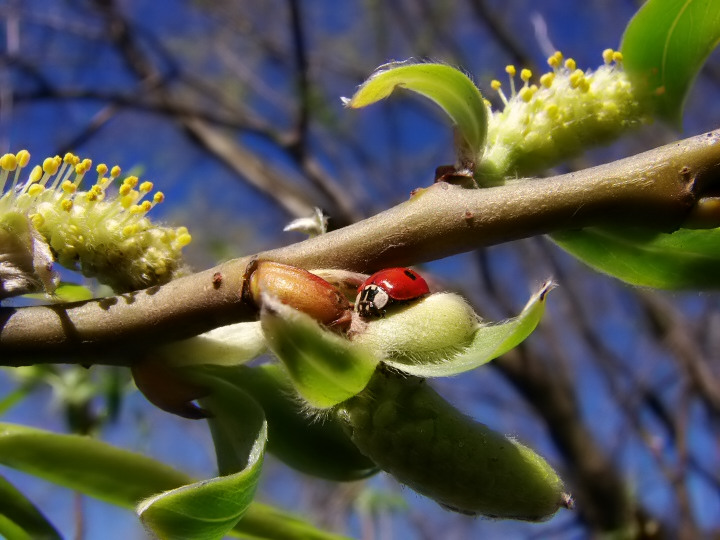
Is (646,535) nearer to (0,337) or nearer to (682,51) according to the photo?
(682,51)

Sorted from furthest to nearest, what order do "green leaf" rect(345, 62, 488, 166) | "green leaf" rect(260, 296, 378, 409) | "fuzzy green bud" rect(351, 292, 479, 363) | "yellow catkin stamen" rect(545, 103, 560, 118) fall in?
"yellow catkin stamen" rect(545, 103, 560, 118) → "green leaf" rect(345, 62, 488, 166) → "fuzzy green bud" rect(351, 292, 479, 363) → "green leaf" rect(260, 296, 378, 409)

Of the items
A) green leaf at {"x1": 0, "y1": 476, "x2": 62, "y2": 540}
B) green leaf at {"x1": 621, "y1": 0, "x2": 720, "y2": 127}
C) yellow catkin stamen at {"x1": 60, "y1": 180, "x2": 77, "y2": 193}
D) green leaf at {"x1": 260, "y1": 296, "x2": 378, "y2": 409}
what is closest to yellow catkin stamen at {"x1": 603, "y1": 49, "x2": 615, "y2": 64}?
green leaf at {"x1": 621, "y1": 0, "x2": 720, "y2": 127}

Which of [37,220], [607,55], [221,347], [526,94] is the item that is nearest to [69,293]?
[37,220]

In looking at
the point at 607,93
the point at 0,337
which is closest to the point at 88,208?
the point at 0,337

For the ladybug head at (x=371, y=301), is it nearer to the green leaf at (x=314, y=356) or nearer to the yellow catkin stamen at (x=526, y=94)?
the green leaf at (x=314, y=356)

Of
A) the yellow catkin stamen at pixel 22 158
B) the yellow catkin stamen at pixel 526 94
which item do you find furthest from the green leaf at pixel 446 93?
the yellow catkin stamen at pixel 22 158

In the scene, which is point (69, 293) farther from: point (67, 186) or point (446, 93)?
point (446, 93)

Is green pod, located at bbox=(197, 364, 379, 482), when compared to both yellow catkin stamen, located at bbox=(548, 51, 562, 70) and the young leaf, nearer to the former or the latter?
the young leaf

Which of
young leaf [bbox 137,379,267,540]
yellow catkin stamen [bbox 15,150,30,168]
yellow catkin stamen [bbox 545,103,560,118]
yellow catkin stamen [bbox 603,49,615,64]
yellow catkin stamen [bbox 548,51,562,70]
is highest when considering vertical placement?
yellow catkin stamen [bbox 548,51,562,70]
